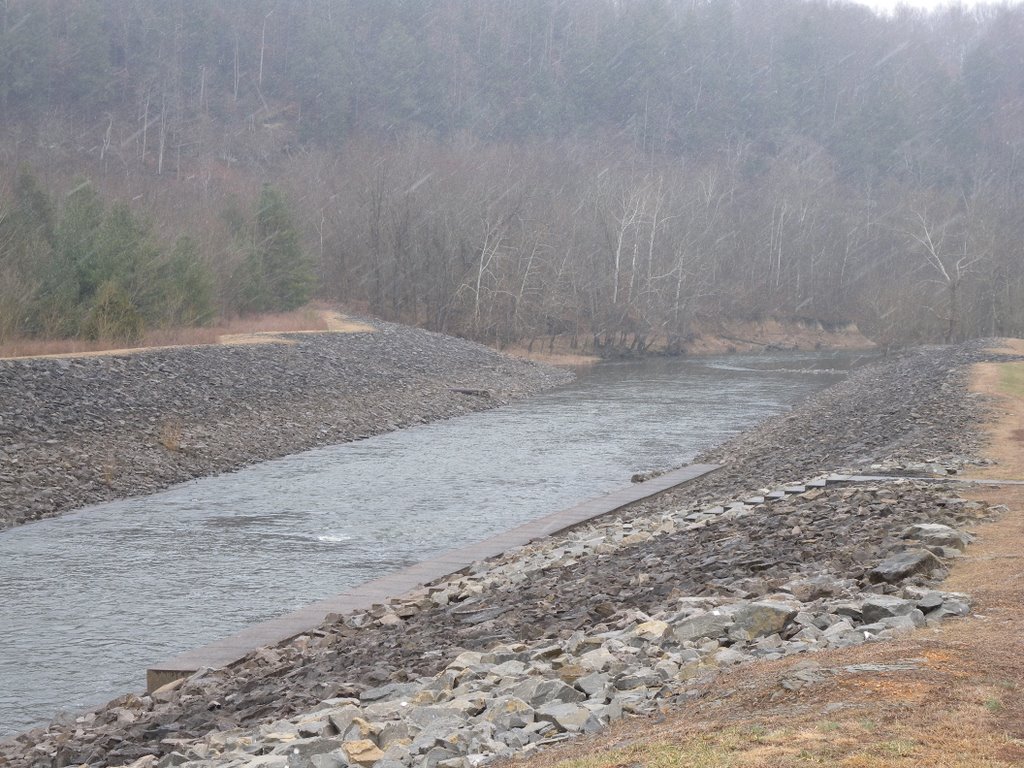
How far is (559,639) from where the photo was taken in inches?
384

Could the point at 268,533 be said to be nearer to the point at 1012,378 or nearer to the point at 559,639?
the point at 559,639

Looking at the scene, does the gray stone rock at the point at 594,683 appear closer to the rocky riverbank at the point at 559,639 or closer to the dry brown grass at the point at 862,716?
the rocky riverbank at the point at 559,639

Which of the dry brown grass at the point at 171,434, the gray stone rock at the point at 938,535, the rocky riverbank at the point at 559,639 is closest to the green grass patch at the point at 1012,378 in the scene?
the rocky riverbank at the point at 559,639

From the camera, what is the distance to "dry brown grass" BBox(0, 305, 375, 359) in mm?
34625

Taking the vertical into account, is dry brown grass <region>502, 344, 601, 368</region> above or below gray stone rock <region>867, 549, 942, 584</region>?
below

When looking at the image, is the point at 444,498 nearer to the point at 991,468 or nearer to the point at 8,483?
the point at 8,483

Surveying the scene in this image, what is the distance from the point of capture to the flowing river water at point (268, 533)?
42.1 ft

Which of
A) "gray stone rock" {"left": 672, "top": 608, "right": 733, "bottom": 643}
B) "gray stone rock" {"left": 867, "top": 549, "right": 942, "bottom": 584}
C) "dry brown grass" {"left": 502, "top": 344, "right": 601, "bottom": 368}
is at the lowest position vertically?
"dry brown grass" {"left": 502, "top": 344, "right": 601, "bottom": 368}

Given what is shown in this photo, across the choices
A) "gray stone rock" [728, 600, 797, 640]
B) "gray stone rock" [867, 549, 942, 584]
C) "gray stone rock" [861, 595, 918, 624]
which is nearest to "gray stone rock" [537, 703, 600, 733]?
"gray stone rock" [728, 600, 797, 640]

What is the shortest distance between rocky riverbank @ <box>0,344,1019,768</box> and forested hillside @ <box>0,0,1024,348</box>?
29.1 m

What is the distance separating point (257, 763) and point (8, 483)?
16979 millimetres

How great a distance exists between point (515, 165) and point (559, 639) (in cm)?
8728

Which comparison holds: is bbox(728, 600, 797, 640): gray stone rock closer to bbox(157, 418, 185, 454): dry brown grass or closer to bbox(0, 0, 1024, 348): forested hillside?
bbox(157, 418, 185, 454): dry brown grass

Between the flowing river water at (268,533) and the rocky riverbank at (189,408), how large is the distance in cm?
117
